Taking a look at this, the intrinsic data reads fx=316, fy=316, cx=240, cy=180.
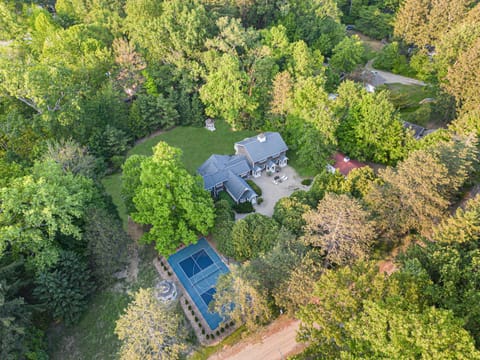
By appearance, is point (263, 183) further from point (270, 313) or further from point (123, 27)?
point (123, 27)

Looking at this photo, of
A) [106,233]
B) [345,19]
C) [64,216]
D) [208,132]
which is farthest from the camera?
[345,19]

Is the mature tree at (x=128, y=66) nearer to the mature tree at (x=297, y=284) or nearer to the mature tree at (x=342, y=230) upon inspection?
the mature tree at (x=342, y=230)

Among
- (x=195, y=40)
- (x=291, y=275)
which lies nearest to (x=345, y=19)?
(x=195, y=40)

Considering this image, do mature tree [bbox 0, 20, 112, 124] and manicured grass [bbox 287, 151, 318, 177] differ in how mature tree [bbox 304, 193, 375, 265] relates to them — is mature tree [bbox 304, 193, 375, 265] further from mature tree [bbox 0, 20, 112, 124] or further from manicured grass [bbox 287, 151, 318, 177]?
mature tree [bbox 0, 20, 112, 124]

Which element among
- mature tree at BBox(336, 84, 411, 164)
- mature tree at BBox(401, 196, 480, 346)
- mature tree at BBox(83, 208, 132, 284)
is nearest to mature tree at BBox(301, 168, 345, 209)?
mature tree at BBox(336, 84, 411, 164)

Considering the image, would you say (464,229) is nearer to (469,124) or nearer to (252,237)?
(252,237)

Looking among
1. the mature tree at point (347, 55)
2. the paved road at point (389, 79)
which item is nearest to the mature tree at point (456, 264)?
the mature tree at point (347, 55)
